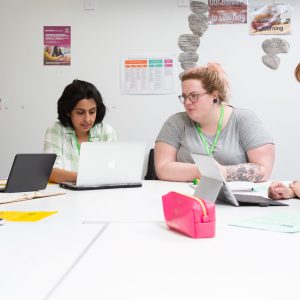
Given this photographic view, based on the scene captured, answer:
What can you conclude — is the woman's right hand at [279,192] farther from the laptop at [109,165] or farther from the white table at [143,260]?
the laptop at [109,165]

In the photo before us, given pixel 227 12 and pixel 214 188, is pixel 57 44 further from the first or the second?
pixel 214 188

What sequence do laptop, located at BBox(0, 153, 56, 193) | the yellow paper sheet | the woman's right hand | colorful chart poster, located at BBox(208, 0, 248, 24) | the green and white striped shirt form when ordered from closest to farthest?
the yellow paper sheet < the woman's right hand < laptop, located at BBox(0, 153, 56, 193) < the green and white striped shirt < colorful chart poster, located at BBox(208, 0, 248, 24)

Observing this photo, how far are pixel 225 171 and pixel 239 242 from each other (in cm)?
110

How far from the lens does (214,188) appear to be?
1.33 meters

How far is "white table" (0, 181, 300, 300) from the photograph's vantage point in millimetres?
669

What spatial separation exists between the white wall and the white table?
2.09 m

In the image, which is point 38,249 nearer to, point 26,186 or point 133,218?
point 133,218

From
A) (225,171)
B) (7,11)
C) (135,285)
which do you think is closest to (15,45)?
(7,11)

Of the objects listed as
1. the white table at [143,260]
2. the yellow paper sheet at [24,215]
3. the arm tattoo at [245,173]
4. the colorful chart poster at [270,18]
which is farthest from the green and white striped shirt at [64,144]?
the colorful chart poster at [270,18]

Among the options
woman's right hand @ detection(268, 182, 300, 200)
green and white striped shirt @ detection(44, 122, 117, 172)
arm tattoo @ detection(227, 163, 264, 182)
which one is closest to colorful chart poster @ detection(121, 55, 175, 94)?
green and white striped shirt @ detection(44, 122, 117, 172)

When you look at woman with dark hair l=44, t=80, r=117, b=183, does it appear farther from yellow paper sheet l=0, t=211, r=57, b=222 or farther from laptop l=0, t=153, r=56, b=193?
yellow paper sheet l=0, t=211, r=57, b=222

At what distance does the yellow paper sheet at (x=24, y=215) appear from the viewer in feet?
4.05

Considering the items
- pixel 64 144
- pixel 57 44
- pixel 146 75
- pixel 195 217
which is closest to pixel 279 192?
pixel 195 217

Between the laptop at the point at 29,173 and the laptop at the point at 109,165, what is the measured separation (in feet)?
0.42
